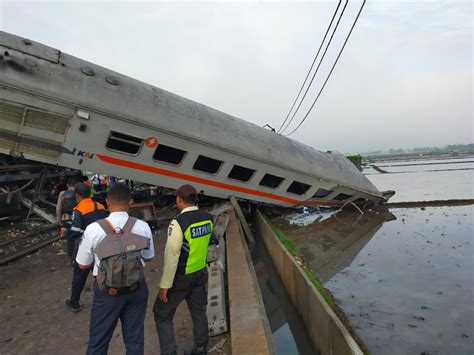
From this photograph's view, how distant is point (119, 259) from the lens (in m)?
2.71

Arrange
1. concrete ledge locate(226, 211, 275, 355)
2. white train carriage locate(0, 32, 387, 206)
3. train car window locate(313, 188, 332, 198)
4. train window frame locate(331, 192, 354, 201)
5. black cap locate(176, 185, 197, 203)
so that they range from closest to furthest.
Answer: black cap locate(176, 185, 197, 203) < concrete ledge locate(226, 211, 275, 355) < white train carriage locate(0, 32, 387, 206) < train car window locate(313, 188, 332, 198) < train window frame locate(331, 192, 354, 201)

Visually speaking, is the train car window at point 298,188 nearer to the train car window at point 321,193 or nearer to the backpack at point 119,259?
the train car window at point 321,193

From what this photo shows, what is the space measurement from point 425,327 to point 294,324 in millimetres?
2031

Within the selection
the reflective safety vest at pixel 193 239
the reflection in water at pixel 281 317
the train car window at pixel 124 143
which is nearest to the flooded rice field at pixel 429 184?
the reflection in water at pixel 281 317

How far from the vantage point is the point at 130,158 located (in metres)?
8.21

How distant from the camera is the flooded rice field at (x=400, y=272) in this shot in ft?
16.2

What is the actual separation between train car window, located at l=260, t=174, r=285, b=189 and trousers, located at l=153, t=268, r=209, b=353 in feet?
24.4

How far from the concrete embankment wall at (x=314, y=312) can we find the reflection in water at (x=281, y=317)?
0.15 metres

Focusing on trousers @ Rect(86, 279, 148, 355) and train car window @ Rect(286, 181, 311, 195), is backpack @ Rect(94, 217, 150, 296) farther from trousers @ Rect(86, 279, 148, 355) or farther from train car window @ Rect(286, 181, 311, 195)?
train car window @ Rect(286, 181, 311, 195)

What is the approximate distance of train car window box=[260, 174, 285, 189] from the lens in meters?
10.8

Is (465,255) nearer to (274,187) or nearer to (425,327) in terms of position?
(425,327)

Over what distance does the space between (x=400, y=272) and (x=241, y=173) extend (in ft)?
16.6

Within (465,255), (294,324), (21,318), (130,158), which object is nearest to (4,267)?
(21,318)

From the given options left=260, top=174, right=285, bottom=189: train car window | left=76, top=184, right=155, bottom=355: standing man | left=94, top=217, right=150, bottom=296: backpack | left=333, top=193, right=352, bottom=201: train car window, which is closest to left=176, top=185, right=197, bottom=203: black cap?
left=76, top=184, right=155, bottom=355: standing man
